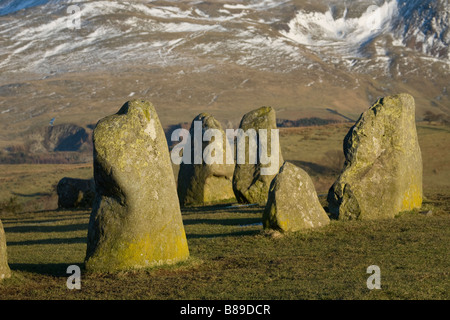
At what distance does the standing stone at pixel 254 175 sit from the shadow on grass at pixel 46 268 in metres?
12.4

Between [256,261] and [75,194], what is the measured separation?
1940cm

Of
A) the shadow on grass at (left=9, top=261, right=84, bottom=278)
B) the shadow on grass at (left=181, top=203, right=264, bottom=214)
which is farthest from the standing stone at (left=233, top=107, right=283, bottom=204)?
the shadow on grass at (left=9, top=261, right=84, bottom=278)

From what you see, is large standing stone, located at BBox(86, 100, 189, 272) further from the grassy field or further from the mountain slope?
the mountain slope

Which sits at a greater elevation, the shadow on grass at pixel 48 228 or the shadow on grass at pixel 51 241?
the shadow on grass at pixel 51 241

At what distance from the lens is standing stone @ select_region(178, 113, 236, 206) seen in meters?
28.5

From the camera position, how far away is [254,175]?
26422 millimetres

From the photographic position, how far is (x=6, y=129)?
426 ft

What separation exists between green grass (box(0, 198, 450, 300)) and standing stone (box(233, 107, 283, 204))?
564 centimetres

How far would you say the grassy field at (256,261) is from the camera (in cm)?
1100
